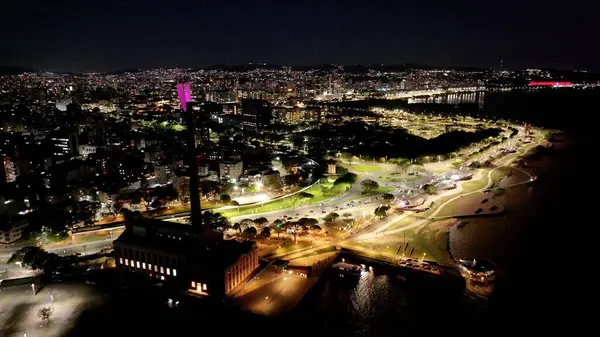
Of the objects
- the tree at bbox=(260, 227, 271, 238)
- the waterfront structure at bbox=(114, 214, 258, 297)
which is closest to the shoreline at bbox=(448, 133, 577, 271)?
the tree at bbox=(260, 227, 271, 238)

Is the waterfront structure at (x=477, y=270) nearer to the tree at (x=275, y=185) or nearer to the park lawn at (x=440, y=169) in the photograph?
the tree at (x=275, y=185)

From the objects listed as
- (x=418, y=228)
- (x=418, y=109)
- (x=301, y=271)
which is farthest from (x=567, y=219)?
(x=418, y=109)

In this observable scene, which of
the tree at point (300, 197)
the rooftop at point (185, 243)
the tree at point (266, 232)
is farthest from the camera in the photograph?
the tree at point (300, 197)

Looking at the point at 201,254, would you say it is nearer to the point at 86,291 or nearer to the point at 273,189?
the point at 86,291

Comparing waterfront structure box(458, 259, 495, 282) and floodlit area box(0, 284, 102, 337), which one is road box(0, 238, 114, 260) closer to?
floodlit area box(0, 284, 102, 337)

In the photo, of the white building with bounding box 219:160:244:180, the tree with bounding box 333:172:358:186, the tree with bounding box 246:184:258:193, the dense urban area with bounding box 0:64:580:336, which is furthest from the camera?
the white building with bounding box 219:160:244:180

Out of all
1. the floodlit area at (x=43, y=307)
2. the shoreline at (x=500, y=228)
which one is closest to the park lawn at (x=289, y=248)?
the shoreline at (x=500, y=228)
